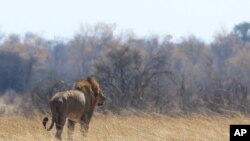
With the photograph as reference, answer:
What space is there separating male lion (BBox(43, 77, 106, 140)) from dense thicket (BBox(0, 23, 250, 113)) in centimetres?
370

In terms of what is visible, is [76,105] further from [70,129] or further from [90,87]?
[90,87]

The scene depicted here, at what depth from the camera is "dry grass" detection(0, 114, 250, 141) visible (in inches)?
487

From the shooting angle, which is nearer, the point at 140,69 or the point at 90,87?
the point at 90,87

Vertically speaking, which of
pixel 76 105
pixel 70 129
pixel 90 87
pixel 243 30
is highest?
pixel 243 30

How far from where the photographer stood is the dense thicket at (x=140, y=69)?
71.7 feet

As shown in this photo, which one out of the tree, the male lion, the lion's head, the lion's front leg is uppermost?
the tree

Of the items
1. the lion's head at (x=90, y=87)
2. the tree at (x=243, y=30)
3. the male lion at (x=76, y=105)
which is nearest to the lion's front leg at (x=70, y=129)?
the male lion at (x=76, y=105)

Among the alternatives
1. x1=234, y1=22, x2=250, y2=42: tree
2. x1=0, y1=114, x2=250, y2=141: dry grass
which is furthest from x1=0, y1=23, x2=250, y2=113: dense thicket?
x1=0, y1=114, x2=250, y2=141: dry grass

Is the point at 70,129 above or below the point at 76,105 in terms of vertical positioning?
below

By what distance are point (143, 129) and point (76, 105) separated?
4.75 feet

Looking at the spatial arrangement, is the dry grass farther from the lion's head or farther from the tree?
the tree

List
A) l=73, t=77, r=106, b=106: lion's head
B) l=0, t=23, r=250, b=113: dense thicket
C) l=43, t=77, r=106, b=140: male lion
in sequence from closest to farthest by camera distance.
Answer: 1. l=43, t=77, r=106, b=140: male lion
2. l=73, t=77, r=106, b=106: lion's head
3. l=0, t=23, r=250, b=113: dense thicket

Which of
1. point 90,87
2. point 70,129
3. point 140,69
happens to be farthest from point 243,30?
point 70,129

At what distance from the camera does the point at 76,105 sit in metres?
14.4
